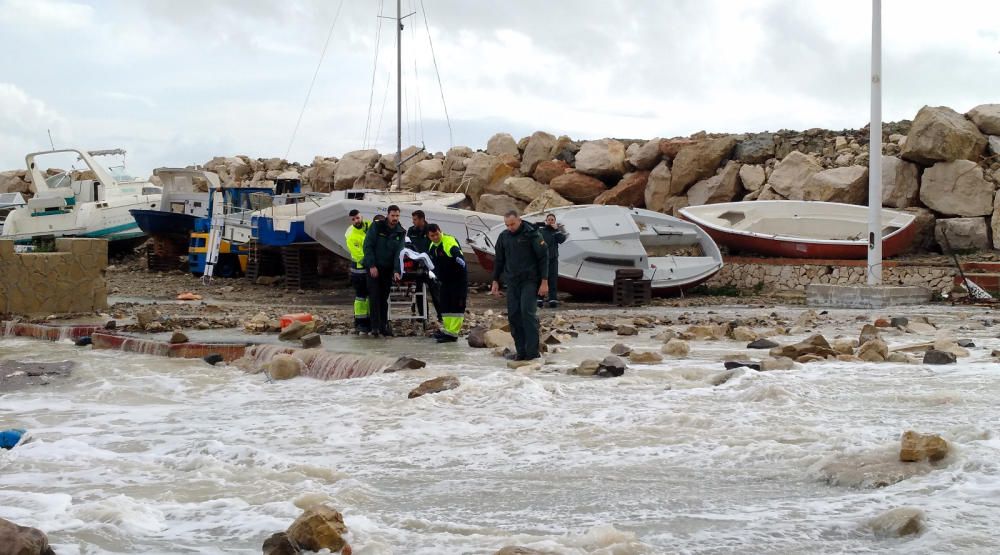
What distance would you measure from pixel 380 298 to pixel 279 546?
8051 millimetres

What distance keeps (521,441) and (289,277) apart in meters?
17.6

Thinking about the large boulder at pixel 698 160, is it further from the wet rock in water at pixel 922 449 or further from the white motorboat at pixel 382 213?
the wet rock in water at pixel 922 449

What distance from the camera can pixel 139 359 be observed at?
460 inches

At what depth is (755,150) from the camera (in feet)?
90.8

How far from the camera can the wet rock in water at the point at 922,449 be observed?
6129 mm

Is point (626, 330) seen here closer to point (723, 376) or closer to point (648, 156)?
point (723, 376)

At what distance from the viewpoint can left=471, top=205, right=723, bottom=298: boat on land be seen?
20.6m

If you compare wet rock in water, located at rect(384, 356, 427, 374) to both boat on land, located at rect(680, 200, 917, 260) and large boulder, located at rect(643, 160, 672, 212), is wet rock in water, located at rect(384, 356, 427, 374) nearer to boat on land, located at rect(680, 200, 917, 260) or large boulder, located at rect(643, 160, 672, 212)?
boat on land, located at rect(680, 200, 917, 260)

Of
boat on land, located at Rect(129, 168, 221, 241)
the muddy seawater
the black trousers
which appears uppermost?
boat on land, located at Rect(129, 168, 221, 241)

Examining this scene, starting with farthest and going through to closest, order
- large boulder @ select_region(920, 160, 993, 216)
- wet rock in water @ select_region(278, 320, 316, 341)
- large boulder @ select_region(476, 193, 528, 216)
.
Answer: large boulder @ select_region(476, 193, 528, 216) < large boulder @ select_region(920, 160, 993, 216) < wet rock in water @ select_region(278, 320, 316, 341)

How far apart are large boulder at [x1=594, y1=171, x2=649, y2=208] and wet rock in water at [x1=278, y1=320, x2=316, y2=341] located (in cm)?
1690

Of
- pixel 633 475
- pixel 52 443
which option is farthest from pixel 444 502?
pixel 52 443

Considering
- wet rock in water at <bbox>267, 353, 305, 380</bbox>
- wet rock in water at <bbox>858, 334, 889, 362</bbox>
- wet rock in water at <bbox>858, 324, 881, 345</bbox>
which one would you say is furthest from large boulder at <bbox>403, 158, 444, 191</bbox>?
wet rock in water at <bbox>858, 334, 889, 362</bbox>

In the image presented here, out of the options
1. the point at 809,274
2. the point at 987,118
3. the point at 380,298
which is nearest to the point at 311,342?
the point at 380,298
